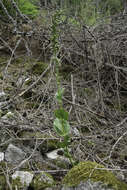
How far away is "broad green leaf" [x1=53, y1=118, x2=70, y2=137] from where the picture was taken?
6.32 ft

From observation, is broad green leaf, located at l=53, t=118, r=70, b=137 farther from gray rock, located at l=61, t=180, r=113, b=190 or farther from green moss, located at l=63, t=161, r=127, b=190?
gray rock, located at l=61, t=180, r=113, b=190

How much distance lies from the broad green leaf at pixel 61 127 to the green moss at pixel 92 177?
0.94ft

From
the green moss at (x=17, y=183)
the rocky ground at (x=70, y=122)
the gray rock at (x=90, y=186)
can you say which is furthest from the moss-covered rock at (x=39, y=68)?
the gray rock at (x=90, y=186)

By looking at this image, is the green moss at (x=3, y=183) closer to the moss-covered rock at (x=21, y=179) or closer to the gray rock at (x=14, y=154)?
the moss-covered rock at (x=21, y=179)

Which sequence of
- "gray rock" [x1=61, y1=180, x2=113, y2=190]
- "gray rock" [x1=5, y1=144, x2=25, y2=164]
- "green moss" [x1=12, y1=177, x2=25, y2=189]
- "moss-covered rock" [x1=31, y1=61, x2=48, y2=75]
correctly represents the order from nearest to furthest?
1. "gray rock" [x1=61, y1=180, x2=113, y2=190]
2. "green moss" [x1=12, y1=177, x2=25, y2=189]
3. "gray rock" [x1=5, y1=144, x2=25, y2=164]
4. "moss-covered rock" [x1=31, y1=61, x2=48, y2=75]

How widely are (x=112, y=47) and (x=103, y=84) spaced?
1.86 feet

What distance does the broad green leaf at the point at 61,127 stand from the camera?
193 cm

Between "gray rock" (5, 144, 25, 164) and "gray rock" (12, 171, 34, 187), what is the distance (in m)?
0.26

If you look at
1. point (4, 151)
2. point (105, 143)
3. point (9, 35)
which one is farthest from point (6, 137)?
point (9, 35)

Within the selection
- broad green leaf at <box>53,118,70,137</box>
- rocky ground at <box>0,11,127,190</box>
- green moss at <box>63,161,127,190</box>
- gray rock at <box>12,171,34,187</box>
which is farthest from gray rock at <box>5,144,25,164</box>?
green moss at <box>63,161,127,190</box>

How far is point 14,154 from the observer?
2.29 m

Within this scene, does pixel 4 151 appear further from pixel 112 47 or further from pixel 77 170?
pixel 112 47

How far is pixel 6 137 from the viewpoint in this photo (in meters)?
2.52

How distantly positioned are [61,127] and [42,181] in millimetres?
443
